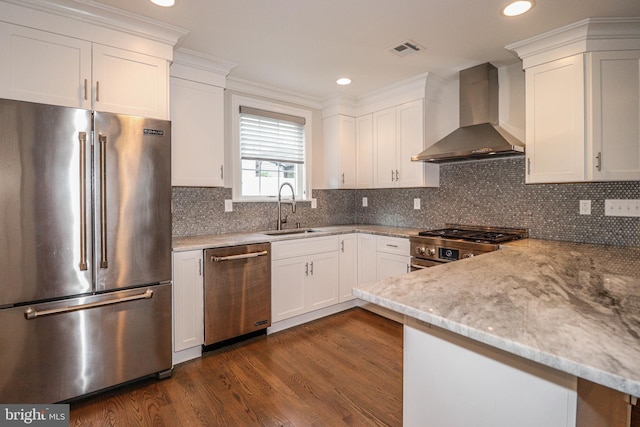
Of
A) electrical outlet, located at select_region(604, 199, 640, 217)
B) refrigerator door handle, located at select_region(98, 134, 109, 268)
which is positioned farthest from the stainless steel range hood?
refrigerator door handle, located at select_region(98, 134, 109, 268)

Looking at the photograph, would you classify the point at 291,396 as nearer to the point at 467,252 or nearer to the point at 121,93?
the point at 467,252

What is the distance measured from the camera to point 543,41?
2.39 metres

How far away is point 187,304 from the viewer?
2.48 m

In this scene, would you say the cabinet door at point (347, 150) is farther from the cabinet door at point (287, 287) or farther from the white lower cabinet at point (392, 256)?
the cabinet door at point (287, 287)

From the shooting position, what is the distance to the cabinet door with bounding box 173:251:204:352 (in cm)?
243

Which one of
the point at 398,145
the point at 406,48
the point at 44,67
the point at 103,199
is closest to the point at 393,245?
the point at 398,145

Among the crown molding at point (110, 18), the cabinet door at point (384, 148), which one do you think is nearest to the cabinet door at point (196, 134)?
the crown molding at point (110, 18)

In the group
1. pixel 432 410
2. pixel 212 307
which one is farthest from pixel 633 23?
pixel 212 307

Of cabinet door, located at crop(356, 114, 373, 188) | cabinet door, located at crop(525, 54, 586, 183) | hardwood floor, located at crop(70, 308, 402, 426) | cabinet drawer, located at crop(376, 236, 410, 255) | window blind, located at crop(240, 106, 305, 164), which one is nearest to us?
Answer: hardwood floor, located at crop(70, 308, 402, 426)

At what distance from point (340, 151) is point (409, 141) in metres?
0.82

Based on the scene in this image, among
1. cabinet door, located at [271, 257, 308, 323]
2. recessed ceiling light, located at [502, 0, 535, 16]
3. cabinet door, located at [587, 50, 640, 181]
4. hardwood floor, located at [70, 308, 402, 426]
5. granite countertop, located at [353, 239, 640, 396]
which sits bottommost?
hardwood floor, located at [70, 308, 402, 426]

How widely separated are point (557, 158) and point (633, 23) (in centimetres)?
91

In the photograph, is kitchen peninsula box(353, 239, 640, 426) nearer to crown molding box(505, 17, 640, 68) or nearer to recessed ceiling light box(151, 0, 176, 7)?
crown molding box(505, 17, 640, 68)

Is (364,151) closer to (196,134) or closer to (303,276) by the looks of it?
(303,276)
